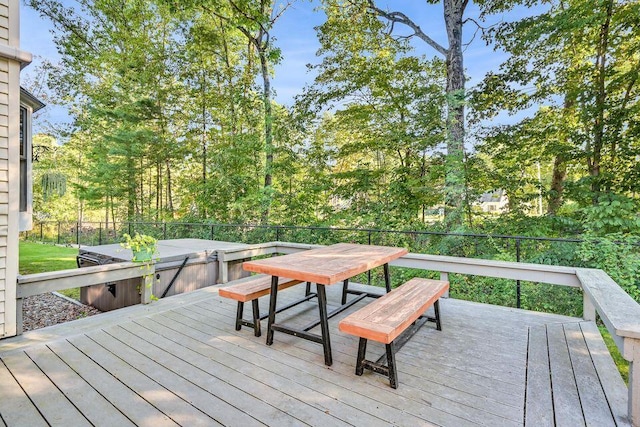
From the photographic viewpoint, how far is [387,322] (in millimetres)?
1857

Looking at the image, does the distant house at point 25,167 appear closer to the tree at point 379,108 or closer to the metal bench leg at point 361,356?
the metal bench leg at point 361,356

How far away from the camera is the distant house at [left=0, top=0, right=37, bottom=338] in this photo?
2.52 metres

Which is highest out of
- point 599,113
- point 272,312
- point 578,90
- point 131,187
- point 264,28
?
point 264,28

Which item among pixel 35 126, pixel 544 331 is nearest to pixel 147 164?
pixel 35 126

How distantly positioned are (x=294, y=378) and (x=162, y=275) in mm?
2593

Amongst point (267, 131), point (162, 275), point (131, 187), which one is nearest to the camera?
point (162, 275)

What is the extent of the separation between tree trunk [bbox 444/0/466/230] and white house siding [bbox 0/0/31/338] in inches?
221

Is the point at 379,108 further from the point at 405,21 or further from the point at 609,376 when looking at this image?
the point at 609,376

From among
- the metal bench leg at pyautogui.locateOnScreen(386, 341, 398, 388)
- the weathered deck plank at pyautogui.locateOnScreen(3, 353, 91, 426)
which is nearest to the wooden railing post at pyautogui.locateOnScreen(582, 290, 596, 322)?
the metal bench leg at pyautogui.locateOnScreen(386, 341, 398, 388)

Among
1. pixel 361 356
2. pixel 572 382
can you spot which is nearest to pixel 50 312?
pixel 361 356

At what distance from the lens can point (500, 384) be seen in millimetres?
1892

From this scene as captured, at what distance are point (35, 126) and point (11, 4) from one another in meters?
16.6

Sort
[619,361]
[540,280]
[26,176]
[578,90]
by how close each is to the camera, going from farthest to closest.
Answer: [578,90] → [26,176] → [540,280] → [619,361]

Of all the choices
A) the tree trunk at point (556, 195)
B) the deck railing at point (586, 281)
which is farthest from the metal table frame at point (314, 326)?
the tree trunk at point (556, 195)
